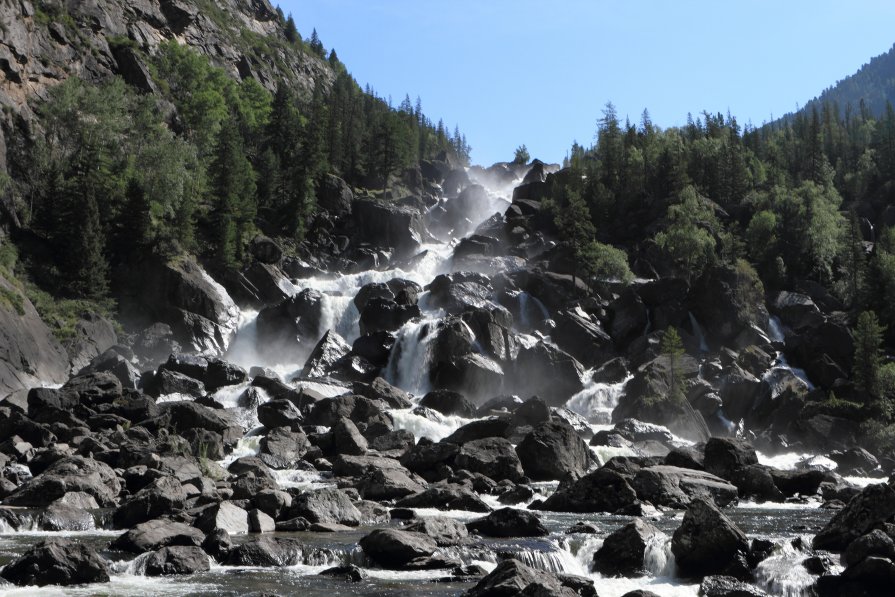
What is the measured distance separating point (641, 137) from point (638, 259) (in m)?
43.6

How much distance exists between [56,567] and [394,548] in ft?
26.5

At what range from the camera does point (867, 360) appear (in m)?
64.9

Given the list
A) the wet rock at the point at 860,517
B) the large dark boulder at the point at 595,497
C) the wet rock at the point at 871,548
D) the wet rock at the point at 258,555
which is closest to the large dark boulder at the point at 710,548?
the wet rock at the point at 871,548

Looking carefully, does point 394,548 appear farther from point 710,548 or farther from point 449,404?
point 449,404

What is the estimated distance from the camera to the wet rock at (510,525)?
81.3ft

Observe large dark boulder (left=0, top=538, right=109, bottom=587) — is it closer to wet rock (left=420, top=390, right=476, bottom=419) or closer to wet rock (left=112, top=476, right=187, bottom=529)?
wet rock (left=112, top=476, right=187, bottom=529)

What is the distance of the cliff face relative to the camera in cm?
8407

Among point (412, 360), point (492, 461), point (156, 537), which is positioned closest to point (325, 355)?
point (412, 360)

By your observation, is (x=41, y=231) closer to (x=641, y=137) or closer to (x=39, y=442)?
(x=39, y=442)

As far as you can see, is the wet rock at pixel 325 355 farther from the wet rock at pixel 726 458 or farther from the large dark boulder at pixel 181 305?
the wet rock at pixel 726 458

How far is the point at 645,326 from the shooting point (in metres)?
79.9

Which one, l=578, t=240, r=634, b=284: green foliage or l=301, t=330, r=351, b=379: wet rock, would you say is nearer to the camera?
l=301, t=330, r=351, b=379: wet rock

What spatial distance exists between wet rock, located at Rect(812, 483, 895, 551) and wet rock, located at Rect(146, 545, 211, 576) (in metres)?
16.5

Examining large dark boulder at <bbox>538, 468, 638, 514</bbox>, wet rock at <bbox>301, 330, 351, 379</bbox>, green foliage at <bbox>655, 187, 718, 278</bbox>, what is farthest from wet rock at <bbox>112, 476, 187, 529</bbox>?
green foliage at <bbox>655, 187, 718, 278</bbox>
